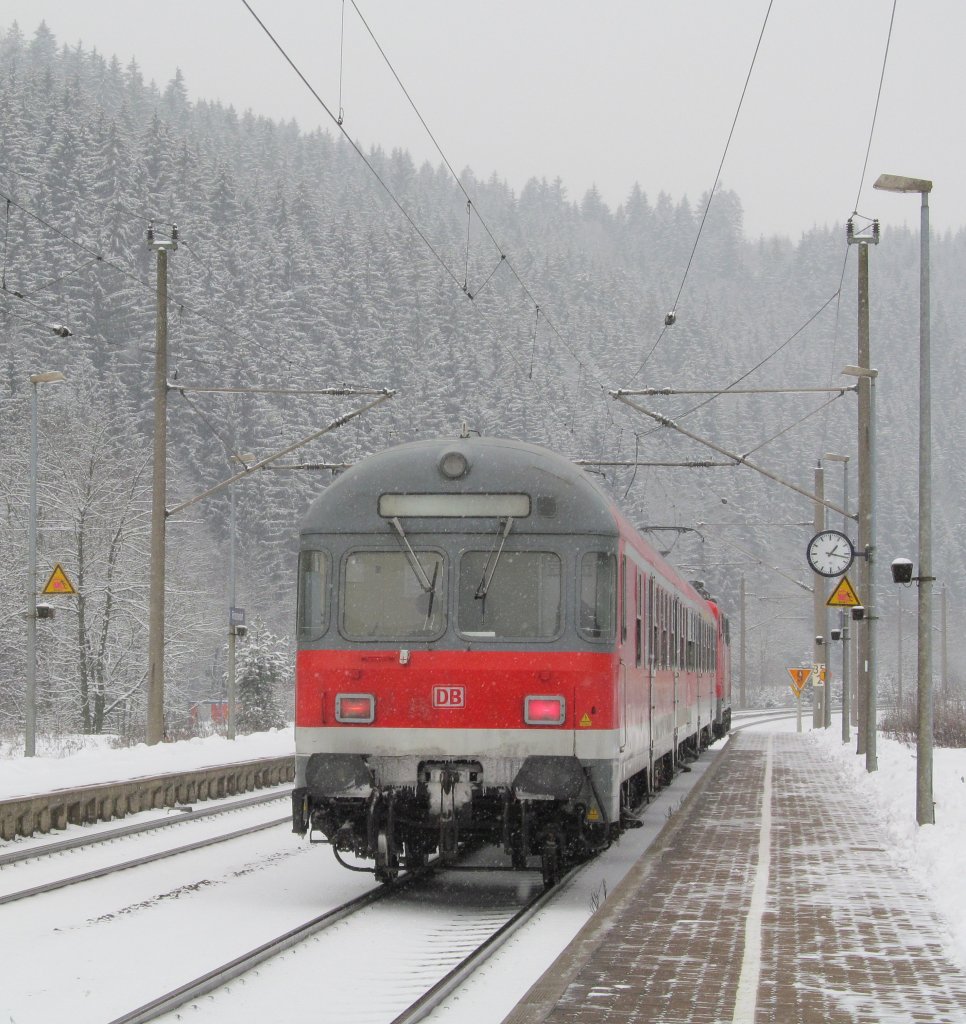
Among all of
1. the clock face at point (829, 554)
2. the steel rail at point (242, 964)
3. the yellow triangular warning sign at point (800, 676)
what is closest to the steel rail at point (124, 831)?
the steel rail at point (242, 964)

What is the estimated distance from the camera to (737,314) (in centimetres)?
15612

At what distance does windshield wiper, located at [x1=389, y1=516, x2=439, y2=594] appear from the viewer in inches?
437

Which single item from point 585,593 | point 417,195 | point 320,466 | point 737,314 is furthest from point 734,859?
point 737,314

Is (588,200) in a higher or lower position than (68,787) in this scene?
higher

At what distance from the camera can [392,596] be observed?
1118 cm

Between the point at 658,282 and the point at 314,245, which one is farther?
the point at 658,282

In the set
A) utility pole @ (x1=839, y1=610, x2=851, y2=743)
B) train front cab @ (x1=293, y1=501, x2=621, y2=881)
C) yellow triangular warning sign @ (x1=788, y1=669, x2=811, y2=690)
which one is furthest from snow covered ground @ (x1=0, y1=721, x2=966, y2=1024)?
yellow triangular warning sign @ (x1=788, y1=669, x2=811, y2=690)

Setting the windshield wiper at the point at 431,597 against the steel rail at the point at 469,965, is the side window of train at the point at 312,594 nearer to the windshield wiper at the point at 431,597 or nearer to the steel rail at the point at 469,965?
the windshield wiper at the point at 431,597

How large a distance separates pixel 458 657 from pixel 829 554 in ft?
40.0

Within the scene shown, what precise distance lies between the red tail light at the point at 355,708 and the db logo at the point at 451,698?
431 mm

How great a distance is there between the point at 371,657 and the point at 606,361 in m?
104

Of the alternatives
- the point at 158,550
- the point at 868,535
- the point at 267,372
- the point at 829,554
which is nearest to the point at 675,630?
the point at 829,554

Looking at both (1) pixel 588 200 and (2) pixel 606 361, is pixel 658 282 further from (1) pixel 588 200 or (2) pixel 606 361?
(2) pixel 606 361

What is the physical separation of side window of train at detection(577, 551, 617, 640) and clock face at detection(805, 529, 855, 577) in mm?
11313
